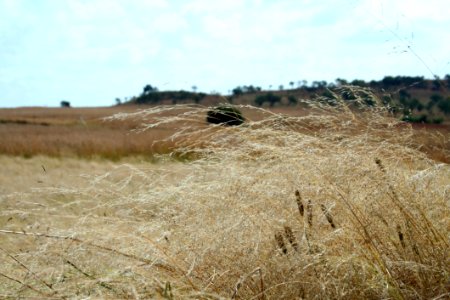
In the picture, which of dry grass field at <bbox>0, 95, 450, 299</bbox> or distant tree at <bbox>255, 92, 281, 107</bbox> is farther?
distant tree at <bbox>255, 92, 281, 107</bbox>

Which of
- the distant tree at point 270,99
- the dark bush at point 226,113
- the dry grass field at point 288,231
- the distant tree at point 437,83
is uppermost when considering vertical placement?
the distant tree at point 437,83

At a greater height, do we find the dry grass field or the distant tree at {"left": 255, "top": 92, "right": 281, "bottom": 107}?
the dry grass field

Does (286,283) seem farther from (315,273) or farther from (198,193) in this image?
(198,193)

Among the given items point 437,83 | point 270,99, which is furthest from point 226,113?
point 270,99

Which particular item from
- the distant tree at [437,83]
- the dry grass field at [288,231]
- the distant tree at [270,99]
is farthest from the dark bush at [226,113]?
the distant tree at [270,99]

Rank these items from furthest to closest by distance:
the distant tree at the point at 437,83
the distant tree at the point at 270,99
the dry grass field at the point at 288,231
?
the distant tree at the point at 270,99, the distant tree at the point at 437,83, the dry grass field at the point at 288,231

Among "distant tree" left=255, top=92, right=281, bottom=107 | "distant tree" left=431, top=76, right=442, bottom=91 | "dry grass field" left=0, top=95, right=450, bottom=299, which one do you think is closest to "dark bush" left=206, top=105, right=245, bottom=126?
"dry grass field" left=0, top=95, right=450, bottom=299

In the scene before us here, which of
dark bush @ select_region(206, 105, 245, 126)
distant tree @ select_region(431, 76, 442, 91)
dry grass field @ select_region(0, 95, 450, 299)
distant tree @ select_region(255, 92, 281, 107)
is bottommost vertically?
distant tree @ select_region(255, 92, 281, 107)

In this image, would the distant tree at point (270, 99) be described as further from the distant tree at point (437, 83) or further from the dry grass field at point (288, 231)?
the dry grass field at point (288, 231)

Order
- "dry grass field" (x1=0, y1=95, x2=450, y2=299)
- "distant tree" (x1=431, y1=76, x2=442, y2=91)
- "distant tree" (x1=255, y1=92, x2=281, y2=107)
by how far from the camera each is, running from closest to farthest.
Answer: "dry grass field" (x1=0, y1=95, x2=450, y2=299)
"distant tree" (x1=431, y1=76, x2=442, y2=91)
"distant tree" (x1=255, y1=92, x2=281, y2=107)

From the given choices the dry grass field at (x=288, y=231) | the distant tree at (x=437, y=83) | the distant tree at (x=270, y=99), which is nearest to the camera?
the dry grass field at (x=288, y=231)

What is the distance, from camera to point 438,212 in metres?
2.06

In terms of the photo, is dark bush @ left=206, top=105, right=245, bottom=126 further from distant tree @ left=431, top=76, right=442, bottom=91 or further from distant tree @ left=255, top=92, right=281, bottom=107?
distant tree @ left=255, top=92, right=281, bottom=107

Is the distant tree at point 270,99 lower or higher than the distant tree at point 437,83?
lower
